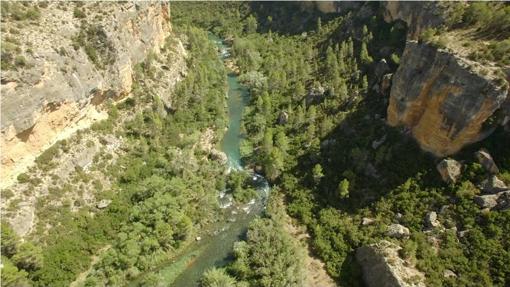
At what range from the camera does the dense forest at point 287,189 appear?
41594 mm

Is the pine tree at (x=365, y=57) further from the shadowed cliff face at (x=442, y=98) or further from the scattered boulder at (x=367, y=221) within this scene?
the scattered boulder at (x=367, y=221)

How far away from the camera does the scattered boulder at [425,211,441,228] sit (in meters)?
43.7

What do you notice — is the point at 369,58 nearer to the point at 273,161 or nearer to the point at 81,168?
the point at 273,161

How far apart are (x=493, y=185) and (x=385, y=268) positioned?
14.8 meters

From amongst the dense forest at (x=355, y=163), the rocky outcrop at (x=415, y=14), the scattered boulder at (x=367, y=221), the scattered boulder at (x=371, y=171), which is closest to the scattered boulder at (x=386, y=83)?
the dense forest at (x=355, y=163)

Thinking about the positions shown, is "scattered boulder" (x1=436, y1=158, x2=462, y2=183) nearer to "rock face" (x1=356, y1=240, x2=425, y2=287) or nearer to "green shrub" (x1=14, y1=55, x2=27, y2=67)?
"rock face" (x1=356, y1=240, x2=425, y2=287)

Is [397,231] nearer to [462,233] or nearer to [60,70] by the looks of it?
[462,233]

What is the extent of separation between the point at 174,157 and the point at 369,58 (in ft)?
131

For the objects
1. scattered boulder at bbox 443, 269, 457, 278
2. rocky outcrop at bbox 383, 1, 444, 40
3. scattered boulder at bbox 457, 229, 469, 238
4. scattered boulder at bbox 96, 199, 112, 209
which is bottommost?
scattered boulder at bbox 443, 269, 457, 278

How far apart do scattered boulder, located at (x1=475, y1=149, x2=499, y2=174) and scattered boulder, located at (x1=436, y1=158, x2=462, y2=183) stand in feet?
7.05

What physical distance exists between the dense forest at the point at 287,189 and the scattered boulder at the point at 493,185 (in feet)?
2.32

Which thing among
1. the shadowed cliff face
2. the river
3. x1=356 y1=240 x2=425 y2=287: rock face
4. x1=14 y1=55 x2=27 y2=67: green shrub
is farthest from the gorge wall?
x1=14 y1=55 x2=27 y2=67: green shrub

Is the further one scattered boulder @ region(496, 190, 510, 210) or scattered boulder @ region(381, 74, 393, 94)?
scattered boulder @ region(381, 74, 393, 94)

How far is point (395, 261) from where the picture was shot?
40.5 meters
